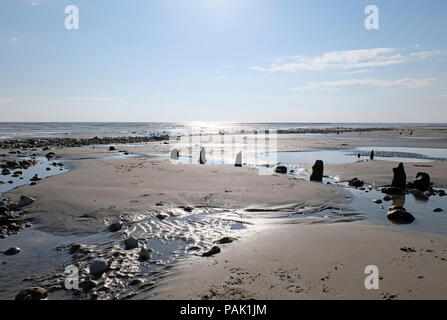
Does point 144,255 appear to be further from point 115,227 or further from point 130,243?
point 115,227

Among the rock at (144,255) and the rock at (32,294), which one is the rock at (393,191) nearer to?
the rock at (144,255)

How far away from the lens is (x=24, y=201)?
11.1 meters

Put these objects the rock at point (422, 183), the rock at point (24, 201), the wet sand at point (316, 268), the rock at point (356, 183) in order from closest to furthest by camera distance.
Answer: the wet sand at point (316, 268) → the rock at point (24, 201) → the rock at point (422, 183) → the rock at point (356, 183)

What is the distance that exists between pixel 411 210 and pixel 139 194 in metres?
10.9

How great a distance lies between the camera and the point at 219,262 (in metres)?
6.44

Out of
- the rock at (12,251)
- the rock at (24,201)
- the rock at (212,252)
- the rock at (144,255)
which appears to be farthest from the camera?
the rock at (24,201)

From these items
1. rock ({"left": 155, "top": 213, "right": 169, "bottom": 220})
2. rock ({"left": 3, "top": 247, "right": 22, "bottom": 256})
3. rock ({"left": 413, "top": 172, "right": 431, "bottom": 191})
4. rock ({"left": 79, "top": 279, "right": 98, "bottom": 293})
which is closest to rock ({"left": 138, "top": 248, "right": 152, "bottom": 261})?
rock ({"left": 79, "top": 279, "right": 98, "bottom": 293})

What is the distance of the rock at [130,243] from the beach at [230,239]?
3.9 inches

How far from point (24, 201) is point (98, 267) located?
7165mm

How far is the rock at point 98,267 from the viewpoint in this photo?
6.00 meters

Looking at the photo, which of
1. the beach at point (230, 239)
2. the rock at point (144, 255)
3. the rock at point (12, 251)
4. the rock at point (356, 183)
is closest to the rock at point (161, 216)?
the beach at point (230, 239)
